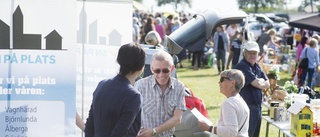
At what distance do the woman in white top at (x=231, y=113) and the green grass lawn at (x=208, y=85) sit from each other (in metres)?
5.24

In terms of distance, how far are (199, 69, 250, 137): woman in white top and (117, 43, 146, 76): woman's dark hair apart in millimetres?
1374

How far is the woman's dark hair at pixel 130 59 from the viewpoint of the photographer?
468 centimetres

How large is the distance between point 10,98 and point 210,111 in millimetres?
8988

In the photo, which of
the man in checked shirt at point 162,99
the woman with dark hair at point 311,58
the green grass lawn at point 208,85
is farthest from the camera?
the woman with dark hair at point 311,58

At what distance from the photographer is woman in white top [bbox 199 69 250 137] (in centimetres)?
583

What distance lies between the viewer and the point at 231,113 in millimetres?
5855

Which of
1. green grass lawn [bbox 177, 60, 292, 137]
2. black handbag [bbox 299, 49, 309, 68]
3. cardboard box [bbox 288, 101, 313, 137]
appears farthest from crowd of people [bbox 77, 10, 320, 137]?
black handbag [bbox 299, 49, 309, 68]

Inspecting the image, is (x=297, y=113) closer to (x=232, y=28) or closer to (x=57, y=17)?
(x=57, y=17)

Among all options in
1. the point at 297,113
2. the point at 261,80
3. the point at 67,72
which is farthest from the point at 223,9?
the point at 67,72

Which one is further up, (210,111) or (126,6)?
(126,6)

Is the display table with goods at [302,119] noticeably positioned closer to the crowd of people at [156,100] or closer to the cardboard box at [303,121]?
the cardboard box at [303,121]

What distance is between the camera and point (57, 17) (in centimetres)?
522

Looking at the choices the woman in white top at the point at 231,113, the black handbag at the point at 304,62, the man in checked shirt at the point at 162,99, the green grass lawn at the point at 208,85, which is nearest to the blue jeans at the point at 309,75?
the black handbag at the point at 304,62

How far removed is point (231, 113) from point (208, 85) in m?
13.3
